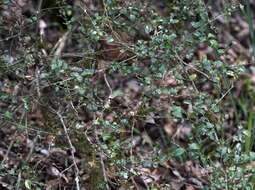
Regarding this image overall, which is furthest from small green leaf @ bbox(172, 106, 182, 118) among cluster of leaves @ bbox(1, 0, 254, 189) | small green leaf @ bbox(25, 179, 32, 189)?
small green leaf @ bbox(25, 179, 32, 189)

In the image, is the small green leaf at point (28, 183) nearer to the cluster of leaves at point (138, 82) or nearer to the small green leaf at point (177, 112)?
the cluster of leaves at point (138, 82)

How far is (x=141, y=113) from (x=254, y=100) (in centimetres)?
147

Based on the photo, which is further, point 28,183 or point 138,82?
point 138,82

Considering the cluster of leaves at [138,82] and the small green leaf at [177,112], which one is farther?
the cluster of leaves at [138,82]

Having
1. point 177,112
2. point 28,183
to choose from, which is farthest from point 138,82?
point 28,183

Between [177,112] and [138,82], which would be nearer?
[177,112]

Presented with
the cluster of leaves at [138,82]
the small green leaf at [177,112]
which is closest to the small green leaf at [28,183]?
the cluster of leaves at [138,82]

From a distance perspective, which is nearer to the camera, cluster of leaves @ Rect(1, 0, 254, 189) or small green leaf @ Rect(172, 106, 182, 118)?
small green leaf @ Rect(172, 106, 182, 118)

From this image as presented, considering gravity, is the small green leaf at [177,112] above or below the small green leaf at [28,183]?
above

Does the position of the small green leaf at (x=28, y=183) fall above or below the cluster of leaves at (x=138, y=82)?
below

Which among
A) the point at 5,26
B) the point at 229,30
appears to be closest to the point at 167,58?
the point at 5,26

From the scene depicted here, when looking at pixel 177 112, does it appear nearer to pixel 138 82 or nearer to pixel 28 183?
pixel 138 82

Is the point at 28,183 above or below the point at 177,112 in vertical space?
below

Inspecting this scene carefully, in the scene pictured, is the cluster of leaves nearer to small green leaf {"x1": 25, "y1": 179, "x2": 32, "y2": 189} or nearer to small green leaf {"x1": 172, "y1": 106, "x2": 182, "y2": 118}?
small green leaf {"x1": 172, "y1": 106, "x2": 182, "y2": 118}
